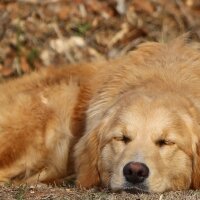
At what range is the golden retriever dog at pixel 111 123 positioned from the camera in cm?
652

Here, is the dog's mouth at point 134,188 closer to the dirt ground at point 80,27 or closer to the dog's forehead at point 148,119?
the dog's forehead at point 148,119

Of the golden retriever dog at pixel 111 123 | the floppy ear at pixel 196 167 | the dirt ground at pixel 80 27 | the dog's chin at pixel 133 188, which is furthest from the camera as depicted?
the dirt ground at pixel 80 27

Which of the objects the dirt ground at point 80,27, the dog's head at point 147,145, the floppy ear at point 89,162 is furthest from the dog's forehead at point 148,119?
the dirt ground at point 80,27

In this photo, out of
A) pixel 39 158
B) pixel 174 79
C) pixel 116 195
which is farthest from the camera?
pixel 39 158

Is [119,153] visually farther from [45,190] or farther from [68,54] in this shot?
[68,54]

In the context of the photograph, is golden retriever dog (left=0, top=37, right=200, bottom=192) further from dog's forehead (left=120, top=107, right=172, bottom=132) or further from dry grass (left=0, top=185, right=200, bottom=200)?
dry grass (left=0, top=185, right=200, bottom=200)

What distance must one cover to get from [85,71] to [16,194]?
2413 millimetres

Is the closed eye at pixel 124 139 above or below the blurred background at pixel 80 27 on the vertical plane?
below

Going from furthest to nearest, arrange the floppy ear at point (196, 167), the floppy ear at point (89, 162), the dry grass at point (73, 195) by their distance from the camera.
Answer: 1. the floppy ear at point (89, 162)
2. the floppy ear at point (196, 167)
3. the dry grass at point (73, 195)

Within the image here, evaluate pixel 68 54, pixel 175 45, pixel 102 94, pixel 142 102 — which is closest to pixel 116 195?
pixel 142 102

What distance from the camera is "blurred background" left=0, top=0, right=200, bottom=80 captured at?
1212cm

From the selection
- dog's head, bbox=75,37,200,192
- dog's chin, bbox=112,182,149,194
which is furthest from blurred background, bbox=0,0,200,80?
dog's chin, bbox=112,182,149,194

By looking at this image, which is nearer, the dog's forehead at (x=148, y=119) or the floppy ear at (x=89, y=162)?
the dog's forehead at (x=148, y=119)

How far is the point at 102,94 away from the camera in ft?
24.6
